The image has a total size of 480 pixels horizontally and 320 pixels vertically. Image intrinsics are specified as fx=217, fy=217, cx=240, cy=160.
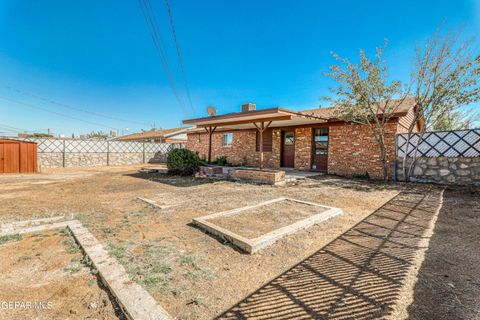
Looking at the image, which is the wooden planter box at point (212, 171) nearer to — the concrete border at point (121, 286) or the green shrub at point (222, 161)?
the green shrub at point (222, 161)

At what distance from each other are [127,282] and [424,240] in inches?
150

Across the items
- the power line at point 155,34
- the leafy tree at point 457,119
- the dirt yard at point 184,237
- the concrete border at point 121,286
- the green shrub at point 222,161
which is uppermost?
the power line at point 155,34

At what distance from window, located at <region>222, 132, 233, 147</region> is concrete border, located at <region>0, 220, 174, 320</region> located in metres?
12.6

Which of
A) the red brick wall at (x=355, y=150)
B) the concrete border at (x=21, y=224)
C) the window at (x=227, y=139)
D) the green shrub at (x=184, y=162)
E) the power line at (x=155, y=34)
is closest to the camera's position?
the concrete border at (x=21, y=224)

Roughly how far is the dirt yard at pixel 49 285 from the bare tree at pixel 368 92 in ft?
30.6

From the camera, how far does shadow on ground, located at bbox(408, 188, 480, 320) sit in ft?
5.52

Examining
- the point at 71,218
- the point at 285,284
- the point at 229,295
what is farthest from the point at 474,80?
the point at 71,218

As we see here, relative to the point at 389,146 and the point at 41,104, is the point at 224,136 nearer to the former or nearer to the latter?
the point at 389,146

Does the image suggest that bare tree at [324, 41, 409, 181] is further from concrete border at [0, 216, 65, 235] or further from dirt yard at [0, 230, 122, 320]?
concrete border at [0, 216, 65, 235]

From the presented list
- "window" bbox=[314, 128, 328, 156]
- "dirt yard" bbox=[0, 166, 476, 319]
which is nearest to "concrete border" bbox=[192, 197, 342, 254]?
"dirt yard" bbox=[0, 166, 476, 319]

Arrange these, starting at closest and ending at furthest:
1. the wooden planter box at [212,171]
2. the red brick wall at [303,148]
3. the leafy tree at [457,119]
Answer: the wooden planter box at [212,171]
the red brick wall at [303,148]
the leafy tree at [457,119]

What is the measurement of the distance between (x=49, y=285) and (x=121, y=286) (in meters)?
0.73

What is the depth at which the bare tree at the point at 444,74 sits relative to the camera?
7.21 metres

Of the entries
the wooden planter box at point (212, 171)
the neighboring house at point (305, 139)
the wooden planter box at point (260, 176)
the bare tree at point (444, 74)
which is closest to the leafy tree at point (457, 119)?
the neighboring house at point (305, 139)
